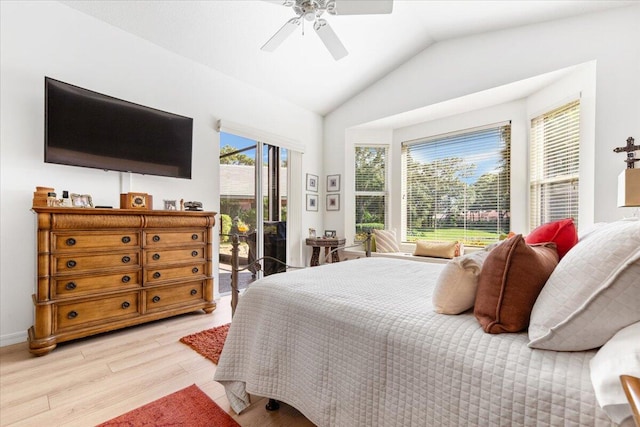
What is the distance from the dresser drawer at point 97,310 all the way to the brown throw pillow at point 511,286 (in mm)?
2656

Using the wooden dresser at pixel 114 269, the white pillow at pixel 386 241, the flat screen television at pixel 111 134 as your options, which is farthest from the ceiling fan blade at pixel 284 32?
the white pillow at pixel 386 241

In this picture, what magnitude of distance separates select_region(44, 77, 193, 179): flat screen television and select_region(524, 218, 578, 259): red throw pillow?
3.04 meters

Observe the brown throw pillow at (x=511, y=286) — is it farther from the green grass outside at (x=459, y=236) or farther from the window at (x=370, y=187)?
the window at (x=370, y=187)

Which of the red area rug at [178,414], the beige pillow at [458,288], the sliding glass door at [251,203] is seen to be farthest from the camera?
the sliding glass door at [251,203]

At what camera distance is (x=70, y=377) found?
1744 millimetres

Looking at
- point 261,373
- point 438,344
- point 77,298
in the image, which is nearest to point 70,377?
point 77,298

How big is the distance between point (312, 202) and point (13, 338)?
3580 millimetres

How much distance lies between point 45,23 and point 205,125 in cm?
146

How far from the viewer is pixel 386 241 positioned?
4.39 m

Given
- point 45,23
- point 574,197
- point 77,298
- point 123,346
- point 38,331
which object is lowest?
point 123,346

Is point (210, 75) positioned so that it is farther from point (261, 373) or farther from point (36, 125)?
point (261, 373)

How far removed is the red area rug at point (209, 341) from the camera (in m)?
2.06

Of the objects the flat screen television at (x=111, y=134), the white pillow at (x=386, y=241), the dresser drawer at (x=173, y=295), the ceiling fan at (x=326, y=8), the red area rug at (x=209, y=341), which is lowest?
the red area rug at (x=209, y=341)

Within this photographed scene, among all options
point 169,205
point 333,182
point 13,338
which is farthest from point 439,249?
point 13,338
